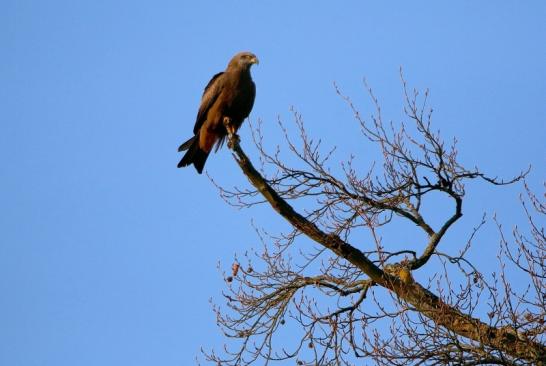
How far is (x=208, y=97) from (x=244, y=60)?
68 cm

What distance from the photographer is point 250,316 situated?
8812mm

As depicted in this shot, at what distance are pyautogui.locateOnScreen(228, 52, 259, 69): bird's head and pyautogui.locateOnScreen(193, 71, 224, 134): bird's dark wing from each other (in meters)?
0.22

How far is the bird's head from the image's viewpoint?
11.3m

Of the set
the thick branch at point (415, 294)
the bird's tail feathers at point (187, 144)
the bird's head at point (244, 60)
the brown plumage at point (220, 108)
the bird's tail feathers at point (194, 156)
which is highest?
the bird's head at point (244, 60)

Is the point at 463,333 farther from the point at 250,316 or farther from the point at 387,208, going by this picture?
the point at 250,316

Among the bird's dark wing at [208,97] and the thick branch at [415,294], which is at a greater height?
the bird's dark wing at [208,97]

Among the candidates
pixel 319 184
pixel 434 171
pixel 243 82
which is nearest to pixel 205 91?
pixel 243 82

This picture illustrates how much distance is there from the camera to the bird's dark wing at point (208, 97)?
1112 centimetres

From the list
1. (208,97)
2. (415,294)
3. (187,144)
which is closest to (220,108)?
(208,97)

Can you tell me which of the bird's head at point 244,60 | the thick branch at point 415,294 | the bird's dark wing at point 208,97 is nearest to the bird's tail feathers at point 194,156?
the bird's dark wing at point 208,97

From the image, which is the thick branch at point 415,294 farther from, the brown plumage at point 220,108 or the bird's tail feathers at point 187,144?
the bird's tail feathers at point 187,144

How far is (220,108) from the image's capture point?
10961mm

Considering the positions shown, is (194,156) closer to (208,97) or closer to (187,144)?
(187,144)

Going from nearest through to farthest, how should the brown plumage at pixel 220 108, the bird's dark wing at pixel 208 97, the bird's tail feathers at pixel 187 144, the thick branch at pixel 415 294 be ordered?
the thick branch at pixel 415 294, the brown plumage at pixel 220 108, the bird's dark wing at pixel 208 97, the bird's tail feathers at pixel 187 144
